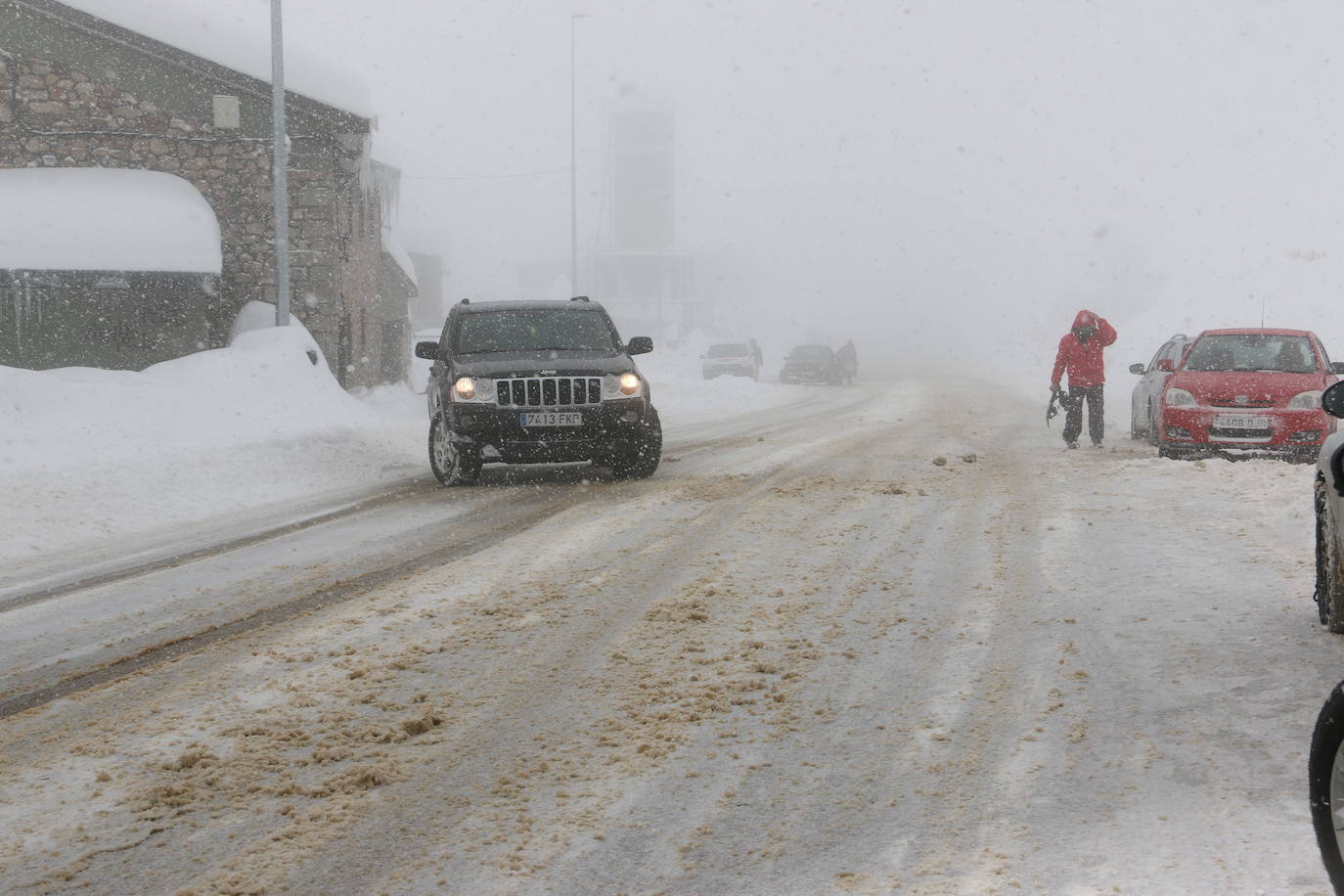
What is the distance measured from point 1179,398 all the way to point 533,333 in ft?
24.2

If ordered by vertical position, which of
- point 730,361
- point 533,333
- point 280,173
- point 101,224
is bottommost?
point 730,361

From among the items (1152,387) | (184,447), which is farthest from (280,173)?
(1152,387)

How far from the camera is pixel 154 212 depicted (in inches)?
835

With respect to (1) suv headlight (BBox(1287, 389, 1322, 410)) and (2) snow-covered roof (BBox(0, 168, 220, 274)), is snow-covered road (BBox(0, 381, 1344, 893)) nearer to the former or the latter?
(1) suv headlight (BBox(1287, 389, 1322, 410))

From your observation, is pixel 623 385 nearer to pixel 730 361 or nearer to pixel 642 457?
pixel 642 457

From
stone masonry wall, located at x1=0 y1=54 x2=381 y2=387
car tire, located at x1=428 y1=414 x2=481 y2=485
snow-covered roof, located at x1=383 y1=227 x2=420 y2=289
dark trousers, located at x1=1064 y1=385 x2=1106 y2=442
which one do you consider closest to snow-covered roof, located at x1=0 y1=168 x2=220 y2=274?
stone masonry wall, located at x1=0 y1=54 x2=381 y2=387

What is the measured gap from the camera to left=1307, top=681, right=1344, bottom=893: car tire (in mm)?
3133

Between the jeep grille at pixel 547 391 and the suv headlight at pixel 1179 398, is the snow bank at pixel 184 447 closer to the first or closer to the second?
the jeep grille at pixel 547 391

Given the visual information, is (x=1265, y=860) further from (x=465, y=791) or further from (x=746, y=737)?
(x=465, y=791)

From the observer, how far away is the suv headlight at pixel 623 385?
1245cm

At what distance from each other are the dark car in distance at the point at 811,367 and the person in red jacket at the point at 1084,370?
25067 millimetres

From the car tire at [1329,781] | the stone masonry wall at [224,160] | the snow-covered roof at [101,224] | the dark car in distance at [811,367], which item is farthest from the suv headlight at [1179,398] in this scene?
the dark car in distance at [811,367]

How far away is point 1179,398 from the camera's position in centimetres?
1498

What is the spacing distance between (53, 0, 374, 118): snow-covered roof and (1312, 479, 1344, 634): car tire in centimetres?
1963
